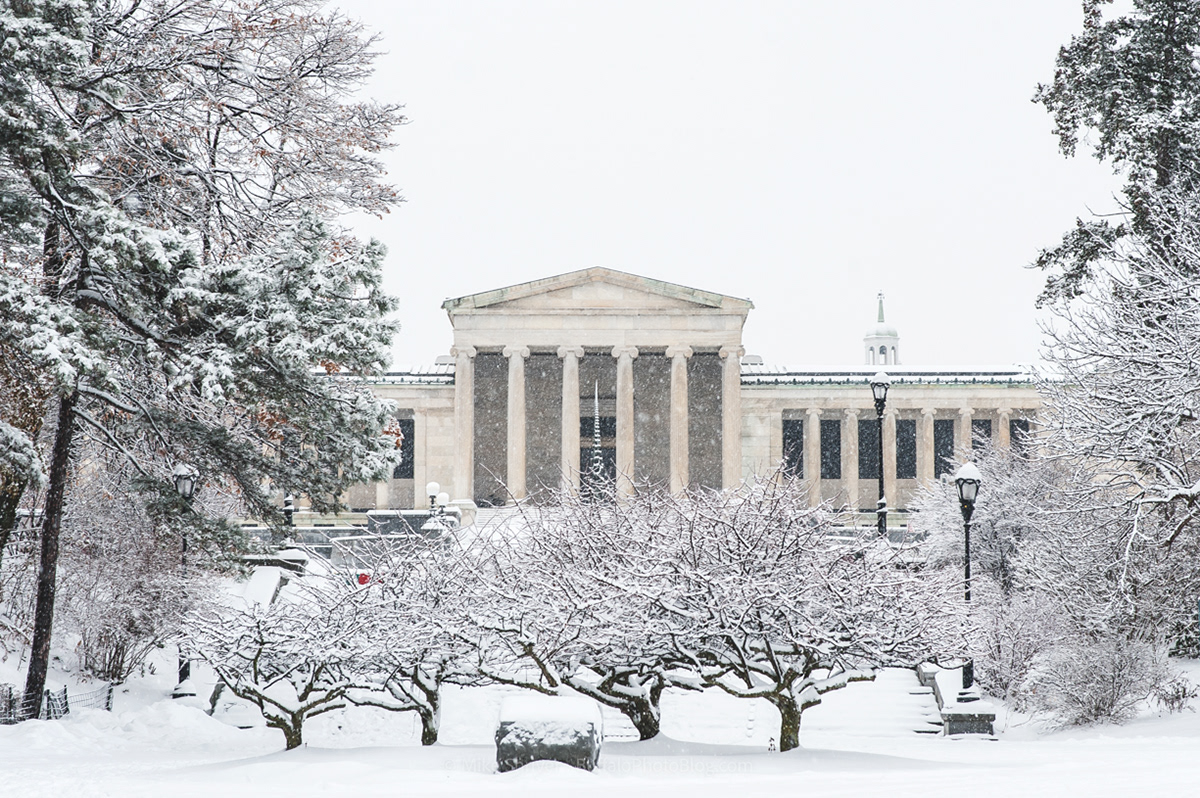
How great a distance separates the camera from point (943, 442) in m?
58.6

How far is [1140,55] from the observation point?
21.3 metres

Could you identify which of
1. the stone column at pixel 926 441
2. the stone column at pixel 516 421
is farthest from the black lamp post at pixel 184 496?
the stone column at pixel 926 441

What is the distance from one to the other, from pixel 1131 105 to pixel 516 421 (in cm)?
3312

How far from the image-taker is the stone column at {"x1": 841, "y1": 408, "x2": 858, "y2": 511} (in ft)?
177

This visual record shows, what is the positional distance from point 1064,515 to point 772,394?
33452 mm

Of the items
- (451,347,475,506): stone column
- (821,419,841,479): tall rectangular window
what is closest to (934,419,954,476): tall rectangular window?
(821,419,841,479): tall rectangular window

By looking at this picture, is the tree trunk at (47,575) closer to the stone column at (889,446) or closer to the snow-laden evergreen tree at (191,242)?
the snow-laden evergreen tree at (191,242)

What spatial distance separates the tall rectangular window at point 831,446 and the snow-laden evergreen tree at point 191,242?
43.9 metres

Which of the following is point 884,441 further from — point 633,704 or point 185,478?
point 633,704

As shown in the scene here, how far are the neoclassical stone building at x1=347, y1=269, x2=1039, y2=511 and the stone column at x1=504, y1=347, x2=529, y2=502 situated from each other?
0.22ft

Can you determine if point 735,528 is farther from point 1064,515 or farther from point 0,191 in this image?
point 1064,515

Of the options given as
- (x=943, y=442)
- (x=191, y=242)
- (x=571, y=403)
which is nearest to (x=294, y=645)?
(x=191, y=242)

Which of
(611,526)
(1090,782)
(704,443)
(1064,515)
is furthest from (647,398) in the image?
(1090,782)

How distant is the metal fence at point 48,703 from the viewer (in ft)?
50.3
